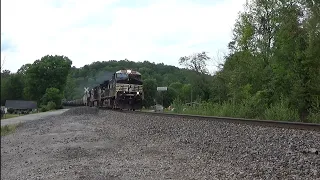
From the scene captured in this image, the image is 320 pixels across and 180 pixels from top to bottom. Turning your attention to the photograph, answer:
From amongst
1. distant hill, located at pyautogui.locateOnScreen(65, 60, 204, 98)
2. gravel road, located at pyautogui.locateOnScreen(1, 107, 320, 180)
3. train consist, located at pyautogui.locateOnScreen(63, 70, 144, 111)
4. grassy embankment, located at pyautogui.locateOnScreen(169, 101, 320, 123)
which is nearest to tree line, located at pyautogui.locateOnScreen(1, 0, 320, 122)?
grassy embankment, located at pyautogui.locateOnScreen(169, 101, 320, 123)

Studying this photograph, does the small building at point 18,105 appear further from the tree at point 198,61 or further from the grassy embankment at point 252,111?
the tree at point 198,61

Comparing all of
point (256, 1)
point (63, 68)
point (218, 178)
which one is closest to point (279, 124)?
point (218, 178)

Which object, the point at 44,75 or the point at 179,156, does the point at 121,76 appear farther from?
the point at 44,75

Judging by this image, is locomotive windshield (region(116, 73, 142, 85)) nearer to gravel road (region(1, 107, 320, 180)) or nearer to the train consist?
the train consist

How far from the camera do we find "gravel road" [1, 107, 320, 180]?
6.75m

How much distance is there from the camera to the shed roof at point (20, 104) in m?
5.49

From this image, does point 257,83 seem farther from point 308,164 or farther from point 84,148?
point 308,164

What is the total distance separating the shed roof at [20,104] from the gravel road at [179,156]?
60.2 inches

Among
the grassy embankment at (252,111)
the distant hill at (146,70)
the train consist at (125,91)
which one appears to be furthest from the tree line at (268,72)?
the distant hill at (146,70)

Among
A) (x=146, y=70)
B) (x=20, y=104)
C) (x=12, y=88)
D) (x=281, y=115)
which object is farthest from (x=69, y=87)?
(x=146, y=70)

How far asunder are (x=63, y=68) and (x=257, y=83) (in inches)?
840

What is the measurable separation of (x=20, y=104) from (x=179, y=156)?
4074mm

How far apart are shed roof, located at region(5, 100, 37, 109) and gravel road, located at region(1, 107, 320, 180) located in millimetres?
1530

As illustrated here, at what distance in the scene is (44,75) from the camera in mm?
7738
